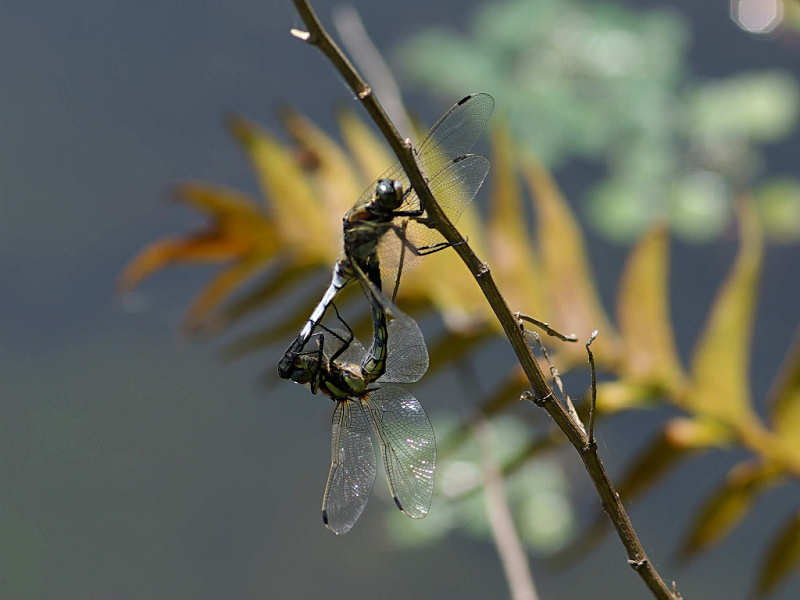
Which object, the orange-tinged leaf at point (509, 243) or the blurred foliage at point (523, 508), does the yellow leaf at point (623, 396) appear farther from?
the blurred foliage at point (523, 508)

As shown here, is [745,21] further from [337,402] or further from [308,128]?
[337,402]

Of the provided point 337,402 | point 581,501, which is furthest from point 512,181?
point 581,501

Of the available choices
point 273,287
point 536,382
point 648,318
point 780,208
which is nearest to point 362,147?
point 273,287

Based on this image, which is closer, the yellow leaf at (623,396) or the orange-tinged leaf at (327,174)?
the yellow leaf at (623,396)

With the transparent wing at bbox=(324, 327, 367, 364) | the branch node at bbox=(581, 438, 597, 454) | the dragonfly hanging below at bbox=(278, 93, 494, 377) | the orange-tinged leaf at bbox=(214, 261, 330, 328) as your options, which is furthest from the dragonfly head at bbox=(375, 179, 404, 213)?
the orange-tinged leaf at bbox=(214, 261, 330, 328)

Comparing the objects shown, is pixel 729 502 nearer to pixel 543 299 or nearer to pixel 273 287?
pixel 543 299

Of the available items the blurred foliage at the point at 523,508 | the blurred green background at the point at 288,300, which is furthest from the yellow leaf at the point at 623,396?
the blurred green background at the point at 288,300

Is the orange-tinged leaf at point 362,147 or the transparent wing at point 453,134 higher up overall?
the orange-tinged leaf at point 362,147
